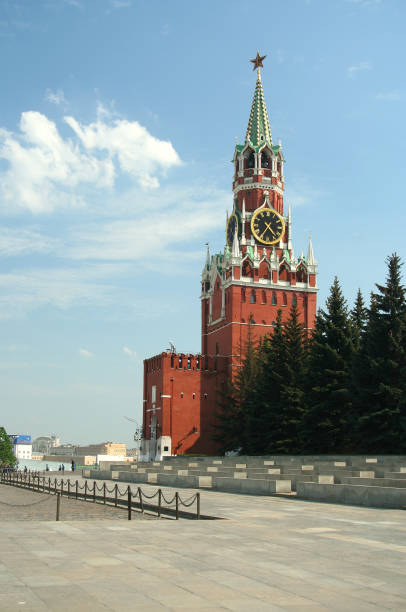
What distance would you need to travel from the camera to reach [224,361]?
71562mm

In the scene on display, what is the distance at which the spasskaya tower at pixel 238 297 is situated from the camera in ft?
226

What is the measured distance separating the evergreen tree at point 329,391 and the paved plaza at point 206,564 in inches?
1134

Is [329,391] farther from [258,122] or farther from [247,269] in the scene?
[258,122]

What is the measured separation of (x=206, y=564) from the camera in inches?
383

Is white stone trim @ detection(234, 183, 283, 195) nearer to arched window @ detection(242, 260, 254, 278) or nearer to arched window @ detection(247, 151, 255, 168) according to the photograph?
arched window @ detection(247, 151, 255, 168)

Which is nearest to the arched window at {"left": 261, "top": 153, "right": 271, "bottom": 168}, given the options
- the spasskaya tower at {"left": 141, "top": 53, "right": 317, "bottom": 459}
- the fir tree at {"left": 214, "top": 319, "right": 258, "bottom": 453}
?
the spasskaya tower at {"left": 141, "top": 53, "right": 317, "bottom": 459}

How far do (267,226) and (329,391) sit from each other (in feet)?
117

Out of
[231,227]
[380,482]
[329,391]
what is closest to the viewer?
[380,482]

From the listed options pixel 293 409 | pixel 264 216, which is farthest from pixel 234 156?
pixel 293 409

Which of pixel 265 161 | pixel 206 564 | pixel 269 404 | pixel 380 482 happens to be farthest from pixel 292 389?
pixel 206 564

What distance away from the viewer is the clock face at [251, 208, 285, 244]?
7644 cm

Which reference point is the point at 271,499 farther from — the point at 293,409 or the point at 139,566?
the point at 293,409

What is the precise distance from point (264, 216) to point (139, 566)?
69667 millimetres

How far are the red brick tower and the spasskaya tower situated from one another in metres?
0.11
